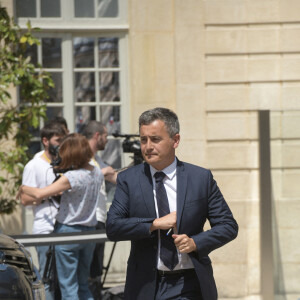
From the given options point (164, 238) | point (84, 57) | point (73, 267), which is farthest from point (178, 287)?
point (84, 57)

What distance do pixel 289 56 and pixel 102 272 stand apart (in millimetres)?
4168

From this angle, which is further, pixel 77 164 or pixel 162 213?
pixel 77 164

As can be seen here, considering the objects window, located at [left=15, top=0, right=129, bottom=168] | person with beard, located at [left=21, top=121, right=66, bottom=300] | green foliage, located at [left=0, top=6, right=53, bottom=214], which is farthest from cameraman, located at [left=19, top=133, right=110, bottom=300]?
window, located at [left=15, top=0, right=129, bottom=168]

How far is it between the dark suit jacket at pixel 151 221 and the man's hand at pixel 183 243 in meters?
0.07

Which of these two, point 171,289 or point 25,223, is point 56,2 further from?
point 171,289

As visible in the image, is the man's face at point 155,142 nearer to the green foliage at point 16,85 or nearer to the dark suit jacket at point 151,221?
the dark suit jacket at point 151,221

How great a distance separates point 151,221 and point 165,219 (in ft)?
0.25

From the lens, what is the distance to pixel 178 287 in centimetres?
425

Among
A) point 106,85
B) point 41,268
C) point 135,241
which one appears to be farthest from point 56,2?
point 135,241

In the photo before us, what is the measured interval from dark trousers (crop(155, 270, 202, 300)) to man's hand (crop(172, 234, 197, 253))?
0.68 feet

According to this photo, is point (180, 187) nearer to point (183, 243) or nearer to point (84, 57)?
point (183, 243)

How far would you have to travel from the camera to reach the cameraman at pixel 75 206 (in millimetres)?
6496

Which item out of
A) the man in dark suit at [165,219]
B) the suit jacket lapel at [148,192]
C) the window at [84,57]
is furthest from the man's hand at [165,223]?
the window at [84,57]

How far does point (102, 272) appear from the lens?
22.2ft
